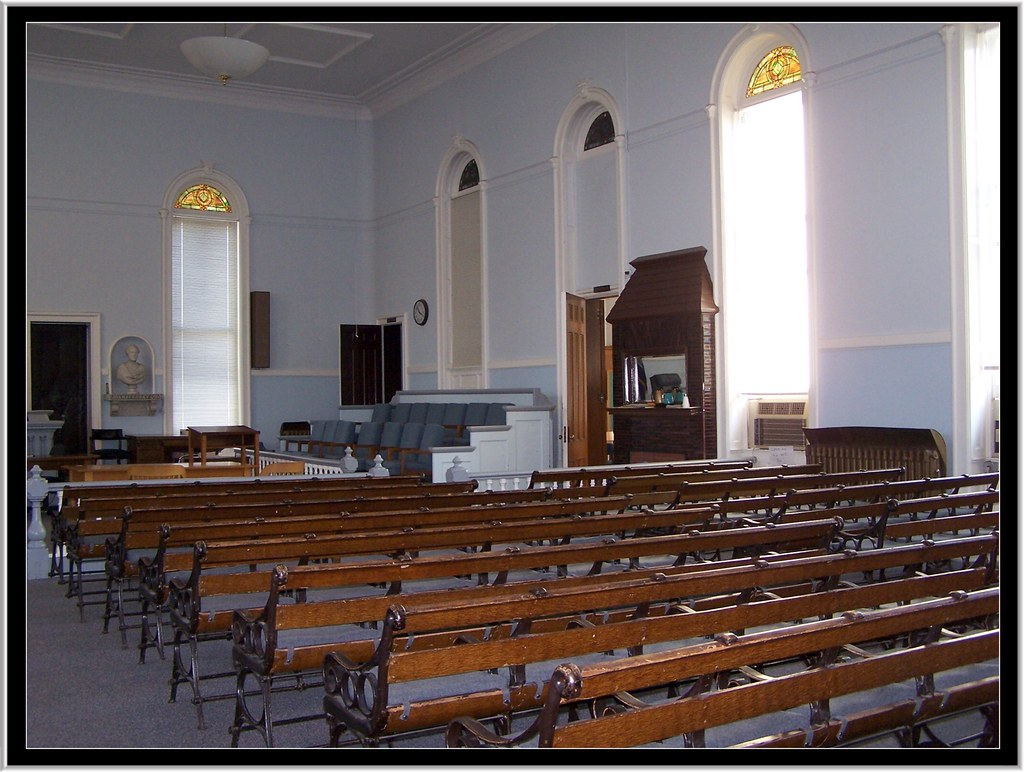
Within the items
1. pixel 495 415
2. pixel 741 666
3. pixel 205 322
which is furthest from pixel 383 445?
pixel 741 666

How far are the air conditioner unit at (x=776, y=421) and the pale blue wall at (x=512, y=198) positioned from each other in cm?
58

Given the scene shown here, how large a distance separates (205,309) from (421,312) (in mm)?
3619

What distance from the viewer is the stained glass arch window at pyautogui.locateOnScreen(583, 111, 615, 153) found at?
1222 centimetres

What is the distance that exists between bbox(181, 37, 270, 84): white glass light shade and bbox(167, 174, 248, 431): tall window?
15.3 ft

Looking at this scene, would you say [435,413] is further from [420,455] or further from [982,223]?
[982,223]

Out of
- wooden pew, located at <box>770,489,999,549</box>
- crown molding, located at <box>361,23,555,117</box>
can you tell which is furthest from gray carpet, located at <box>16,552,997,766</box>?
crown molding, located at <box>361,23,555,117</box>

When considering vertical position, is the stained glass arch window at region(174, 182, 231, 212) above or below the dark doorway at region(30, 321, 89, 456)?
above

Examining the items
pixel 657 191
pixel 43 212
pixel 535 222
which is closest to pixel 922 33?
pixel 657 191

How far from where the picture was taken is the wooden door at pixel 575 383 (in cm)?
1246

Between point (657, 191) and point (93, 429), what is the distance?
9.26 meters

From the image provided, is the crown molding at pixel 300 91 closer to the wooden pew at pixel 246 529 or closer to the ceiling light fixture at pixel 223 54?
the ceiling light fixture at pixel 223 54

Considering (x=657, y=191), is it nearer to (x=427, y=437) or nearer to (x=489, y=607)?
(x=427, y=437)

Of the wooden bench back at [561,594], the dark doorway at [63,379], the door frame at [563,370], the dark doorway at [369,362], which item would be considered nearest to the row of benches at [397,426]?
the door frame at [563,370]

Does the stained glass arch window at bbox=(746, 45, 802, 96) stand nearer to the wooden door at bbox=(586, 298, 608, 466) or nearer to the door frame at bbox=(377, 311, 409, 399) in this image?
the wooden door at bbox=(586, 298, 608, 466)
